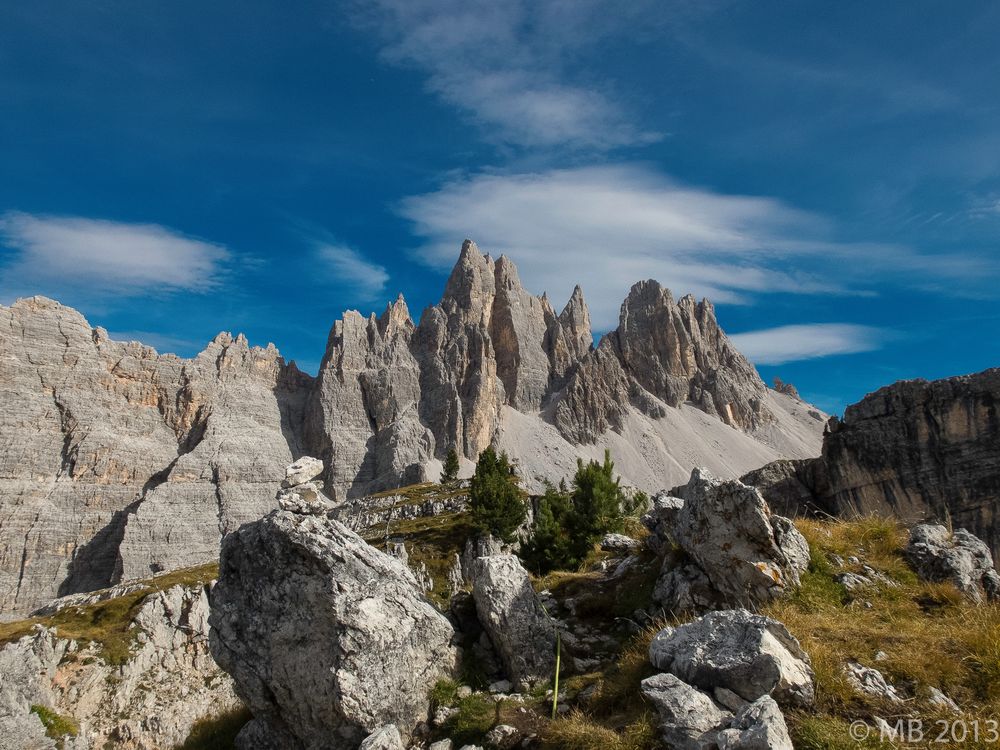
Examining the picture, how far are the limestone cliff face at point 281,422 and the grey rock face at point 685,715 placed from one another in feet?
400

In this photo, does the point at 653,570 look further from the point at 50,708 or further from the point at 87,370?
the point at 87,370

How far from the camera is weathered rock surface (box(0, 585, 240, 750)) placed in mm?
34500

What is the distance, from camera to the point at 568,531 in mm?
37531

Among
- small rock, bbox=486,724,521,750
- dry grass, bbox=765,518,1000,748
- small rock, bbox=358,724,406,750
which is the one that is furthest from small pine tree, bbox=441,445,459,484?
small rock, bbox=486,724,521,750

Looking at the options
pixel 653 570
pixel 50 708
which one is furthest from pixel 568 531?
pixel 50 708

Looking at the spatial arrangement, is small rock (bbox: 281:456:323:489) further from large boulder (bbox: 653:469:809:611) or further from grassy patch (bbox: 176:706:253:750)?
large boulder (bbox: 653:469:809:611)

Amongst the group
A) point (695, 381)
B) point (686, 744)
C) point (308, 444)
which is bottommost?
point (686, 744)

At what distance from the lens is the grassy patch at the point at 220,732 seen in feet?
48.3

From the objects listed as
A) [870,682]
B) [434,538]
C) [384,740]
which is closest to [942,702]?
[870,682]

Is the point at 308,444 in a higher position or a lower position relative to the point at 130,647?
higher

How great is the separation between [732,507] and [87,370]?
160 m

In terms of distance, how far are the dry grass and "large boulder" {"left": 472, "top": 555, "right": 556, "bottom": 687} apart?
15.7ft

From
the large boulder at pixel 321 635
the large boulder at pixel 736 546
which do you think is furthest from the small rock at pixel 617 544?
the large boulder at pixel 321 635

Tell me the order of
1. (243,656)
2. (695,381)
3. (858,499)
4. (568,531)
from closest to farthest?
1. (243,656)
2. (568,531)
3. (858,499)
4. (695,381)
